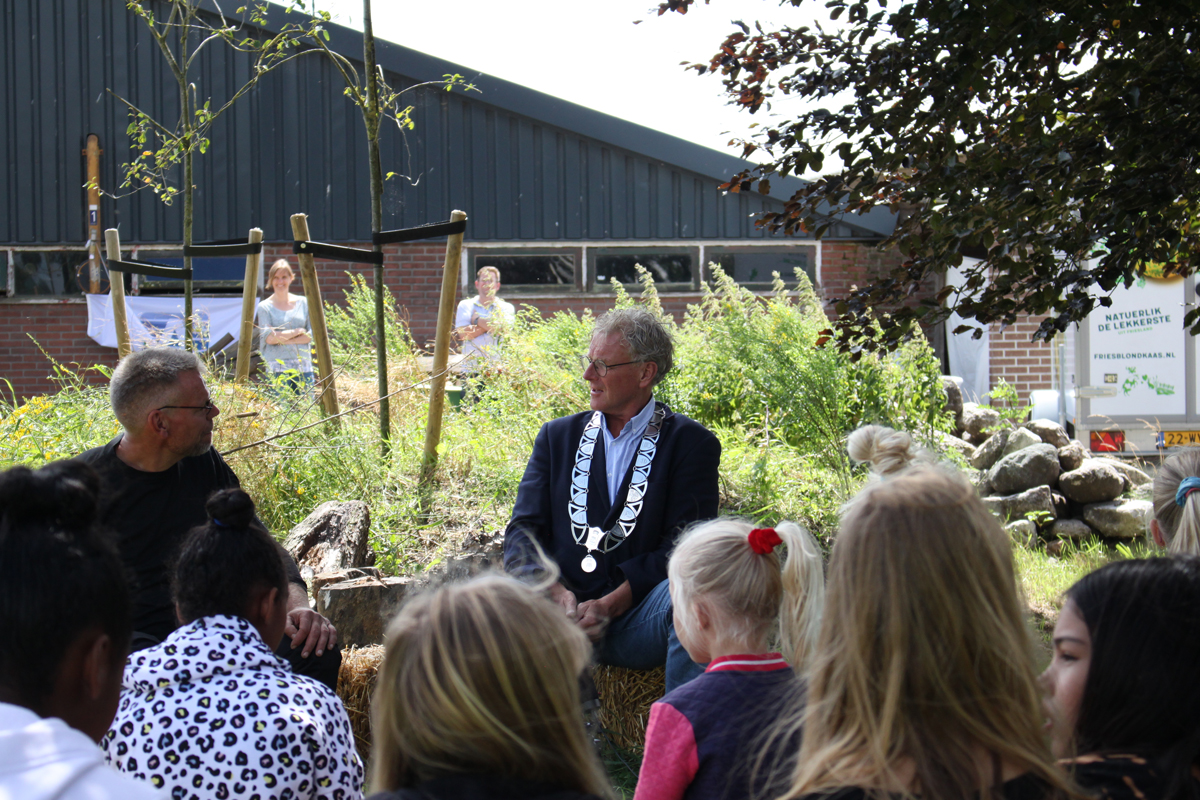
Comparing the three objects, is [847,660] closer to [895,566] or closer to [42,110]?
[895,566]

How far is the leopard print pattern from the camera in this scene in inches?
65.0

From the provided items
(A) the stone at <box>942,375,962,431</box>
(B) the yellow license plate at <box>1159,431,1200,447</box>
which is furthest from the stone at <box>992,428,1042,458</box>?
(B) the yellow license plate at <box>1159,431,1200,447</box>

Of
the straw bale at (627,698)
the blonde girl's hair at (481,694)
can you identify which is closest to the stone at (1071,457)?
the straw bale at (627,698)

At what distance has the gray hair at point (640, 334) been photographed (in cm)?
→ 342


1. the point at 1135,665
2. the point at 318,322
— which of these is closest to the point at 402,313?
the point at 318,322

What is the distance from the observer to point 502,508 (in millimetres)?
4598

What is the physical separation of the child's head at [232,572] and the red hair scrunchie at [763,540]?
101 cm

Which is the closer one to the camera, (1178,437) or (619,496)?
(619,496)

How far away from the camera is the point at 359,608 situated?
3.45 metres

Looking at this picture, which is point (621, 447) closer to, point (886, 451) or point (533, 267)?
point (886, 451)

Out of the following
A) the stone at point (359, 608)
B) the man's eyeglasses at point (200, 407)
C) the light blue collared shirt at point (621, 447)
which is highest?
the man's eyeglasses at point (200, 407)

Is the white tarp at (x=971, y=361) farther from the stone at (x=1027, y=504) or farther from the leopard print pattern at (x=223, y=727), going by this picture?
the leopard print pattern at (x=223, y=727)

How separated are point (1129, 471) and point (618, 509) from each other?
563 cm

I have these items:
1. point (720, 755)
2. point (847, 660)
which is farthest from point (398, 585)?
point (847, 660)
